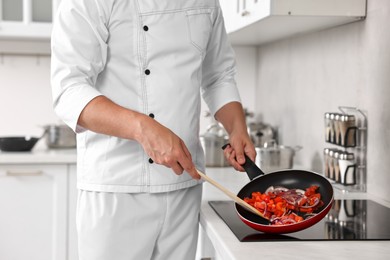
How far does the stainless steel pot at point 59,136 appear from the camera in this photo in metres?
3.00

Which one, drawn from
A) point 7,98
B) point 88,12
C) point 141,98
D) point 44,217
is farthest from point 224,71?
point 7,98

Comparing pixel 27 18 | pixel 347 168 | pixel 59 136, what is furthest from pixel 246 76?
pixel 347 168

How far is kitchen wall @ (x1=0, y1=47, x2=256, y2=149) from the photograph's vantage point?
3.21 metres

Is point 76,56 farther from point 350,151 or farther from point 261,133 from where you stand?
point 261,133

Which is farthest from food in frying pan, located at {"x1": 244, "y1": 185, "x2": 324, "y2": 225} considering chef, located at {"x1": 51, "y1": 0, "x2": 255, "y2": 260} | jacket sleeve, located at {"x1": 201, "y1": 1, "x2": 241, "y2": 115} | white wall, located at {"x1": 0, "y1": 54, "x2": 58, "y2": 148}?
white wall, located at {"x1": 0, "y1": 54, "x2": 58, "y2": 148}

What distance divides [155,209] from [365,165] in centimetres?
73

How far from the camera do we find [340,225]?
1.43 metres

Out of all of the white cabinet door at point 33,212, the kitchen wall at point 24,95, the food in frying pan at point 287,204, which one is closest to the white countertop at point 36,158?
the white cabinet door at point 33,212

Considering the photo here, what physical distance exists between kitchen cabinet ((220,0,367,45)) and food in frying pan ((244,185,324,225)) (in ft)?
1.89

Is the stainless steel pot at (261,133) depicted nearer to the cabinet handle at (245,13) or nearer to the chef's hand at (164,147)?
the cabinet handle at (245,13)

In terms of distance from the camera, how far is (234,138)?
1608mm

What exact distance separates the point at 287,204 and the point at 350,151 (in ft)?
2.25

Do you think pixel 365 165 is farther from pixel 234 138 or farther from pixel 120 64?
pixel 120 64

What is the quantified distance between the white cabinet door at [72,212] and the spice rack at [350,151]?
1268 millimetres
